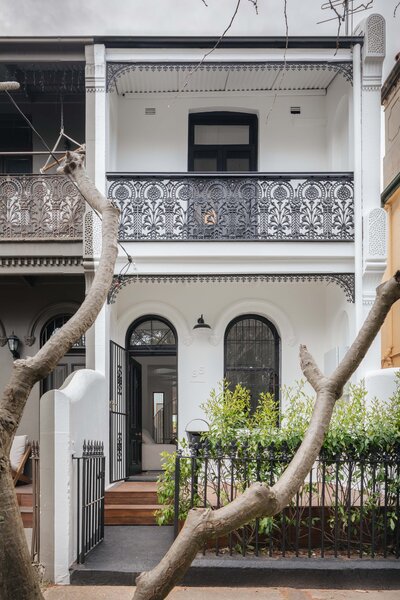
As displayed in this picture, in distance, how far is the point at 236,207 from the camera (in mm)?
10789

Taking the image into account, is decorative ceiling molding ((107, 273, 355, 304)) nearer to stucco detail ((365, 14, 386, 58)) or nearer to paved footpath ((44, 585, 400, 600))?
stucco detail ((365, 14, 386, 58))

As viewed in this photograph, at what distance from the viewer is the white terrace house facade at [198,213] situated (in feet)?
34.8

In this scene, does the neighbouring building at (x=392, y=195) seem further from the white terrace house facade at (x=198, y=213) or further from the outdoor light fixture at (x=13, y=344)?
the outdoor light fixture at (x=13, y=344)

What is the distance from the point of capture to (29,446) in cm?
1123

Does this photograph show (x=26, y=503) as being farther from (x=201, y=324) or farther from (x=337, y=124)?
(x=337, y=124)

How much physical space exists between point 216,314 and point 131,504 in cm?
412

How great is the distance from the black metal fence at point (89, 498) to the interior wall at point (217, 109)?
20.5ft

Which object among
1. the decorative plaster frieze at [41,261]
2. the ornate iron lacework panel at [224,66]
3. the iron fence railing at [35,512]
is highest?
the ornate iron lacework panel at [224,66]

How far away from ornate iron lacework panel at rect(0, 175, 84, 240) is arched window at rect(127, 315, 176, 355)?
256 centimetres

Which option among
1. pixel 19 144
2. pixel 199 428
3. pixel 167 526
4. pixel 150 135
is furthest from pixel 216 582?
pixel 19 144

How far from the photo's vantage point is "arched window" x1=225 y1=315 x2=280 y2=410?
12.3m

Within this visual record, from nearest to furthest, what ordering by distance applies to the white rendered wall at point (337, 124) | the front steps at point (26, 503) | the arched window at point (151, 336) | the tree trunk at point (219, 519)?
1. the tree trunk at point (219, 519)
2. the front steps at point (26, 503)
3. the white rendered wall at point (337, 124)
4. the arched window at point (151, 336)

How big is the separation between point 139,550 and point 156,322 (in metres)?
5.59

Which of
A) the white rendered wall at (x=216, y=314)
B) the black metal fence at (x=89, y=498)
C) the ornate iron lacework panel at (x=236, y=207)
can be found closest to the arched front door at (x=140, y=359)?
the white rendered wall at (x=216, y=314)
